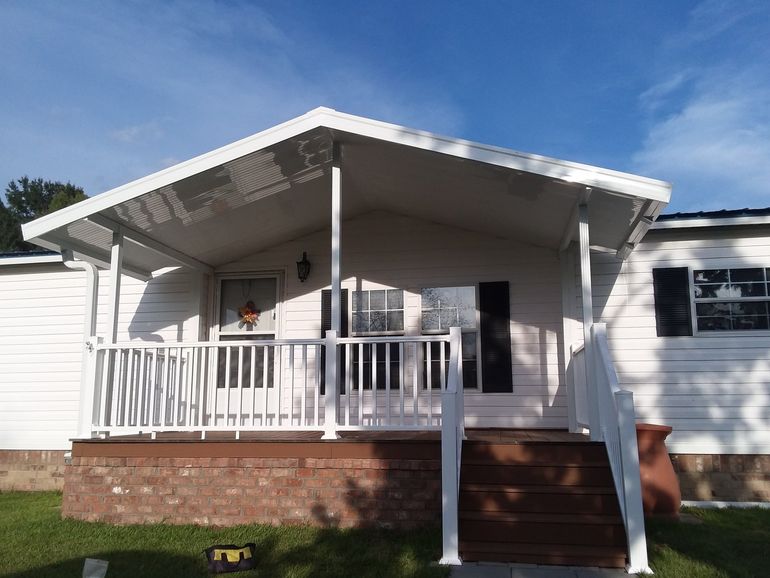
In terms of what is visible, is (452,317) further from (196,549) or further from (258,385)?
(196,549)

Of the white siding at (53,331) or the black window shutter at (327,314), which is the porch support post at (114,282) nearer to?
the white siding at (53,331)

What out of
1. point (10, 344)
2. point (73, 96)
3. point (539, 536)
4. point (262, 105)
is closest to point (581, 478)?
point (539, 536)

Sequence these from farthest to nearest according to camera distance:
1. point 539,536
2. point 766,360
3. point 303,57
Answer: point 303,57, point 766,360, point 539,536

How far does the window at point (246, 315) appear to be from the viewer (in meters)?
7.31

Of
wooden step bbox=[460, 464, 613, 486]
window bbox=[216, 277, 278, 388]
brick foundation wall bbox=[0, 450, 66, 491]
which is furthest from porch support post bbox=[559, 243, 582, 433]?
brick foundation wall bbox=[0, 450, 66, 491]

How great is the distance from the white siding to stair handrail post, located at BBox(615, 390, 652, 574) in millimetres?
5155

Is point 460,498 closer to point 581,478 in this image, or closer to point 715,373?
point 581,478

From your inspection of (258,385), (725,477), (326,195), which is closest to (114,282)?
(258,385)

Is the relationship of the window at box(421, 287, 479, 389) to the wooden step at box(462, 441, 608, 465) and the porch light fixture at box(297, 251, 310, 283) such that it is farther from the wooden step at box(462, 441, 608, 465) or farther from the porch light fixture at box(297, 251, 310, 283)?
the wooden step at box(462, 441, 608, 465)

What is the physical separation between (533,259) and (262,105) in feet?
26.9

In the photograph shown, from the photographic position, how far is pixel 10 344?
7.69 m

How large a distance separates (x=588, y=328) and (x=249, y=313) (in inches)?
164

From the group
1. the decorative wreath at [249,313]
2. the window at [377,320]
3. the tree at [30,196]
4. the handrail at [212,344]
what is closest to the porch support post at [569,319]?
the window at [377,320]

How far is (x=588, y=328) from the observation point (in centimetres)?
496
